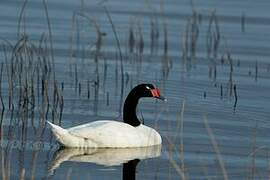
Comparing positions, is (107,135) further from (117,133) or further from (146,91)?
(146,91)

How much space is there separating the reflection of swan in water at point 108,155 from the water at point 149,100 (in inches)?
0.8

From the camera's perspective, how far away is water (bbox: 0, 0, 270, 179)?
42.8 ft

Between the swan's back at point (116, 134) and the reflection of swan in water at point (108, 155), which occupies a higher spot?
the swan's back at point (116, 134)

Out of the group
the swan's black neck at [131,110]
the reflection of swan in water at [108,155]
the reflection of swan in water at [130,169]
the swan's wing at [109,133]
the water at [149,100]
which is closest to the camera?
the reflection of swan in water at [130,169]

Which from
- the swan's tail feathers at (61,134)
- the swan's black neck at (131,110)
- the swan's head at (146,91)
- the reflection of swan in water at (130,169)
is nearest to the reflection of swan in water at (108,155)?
the reflection of swan in water at (130,169)

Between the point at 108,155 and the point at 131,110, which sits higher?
the point at 131,110

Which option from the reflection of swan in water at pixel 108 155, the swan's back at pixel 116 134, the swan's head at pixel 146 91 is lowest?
the reflection of swan in water at pixel 108 155

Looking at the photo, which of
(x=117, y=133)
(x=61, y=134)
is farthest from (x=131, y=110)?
(x=61, y=134)

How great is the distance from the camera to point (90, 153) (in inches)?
546

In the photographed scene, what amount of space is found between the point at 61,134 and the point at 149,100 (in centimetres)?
335

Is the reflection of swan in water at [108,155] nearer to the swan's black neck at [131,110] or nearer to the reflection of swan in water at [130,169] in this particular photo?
the reflection of swan in water at [130,169]

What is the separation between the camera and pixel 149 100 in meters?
16.7

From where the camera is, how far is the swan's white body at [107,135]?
45.1 feet

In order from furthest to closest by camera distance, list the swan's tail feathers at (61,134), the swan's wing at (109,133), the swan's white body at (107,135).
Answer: the swan's wing at (109,133) < the swan's white body at (107,135) < the swan's tail feathers at (61,134)
